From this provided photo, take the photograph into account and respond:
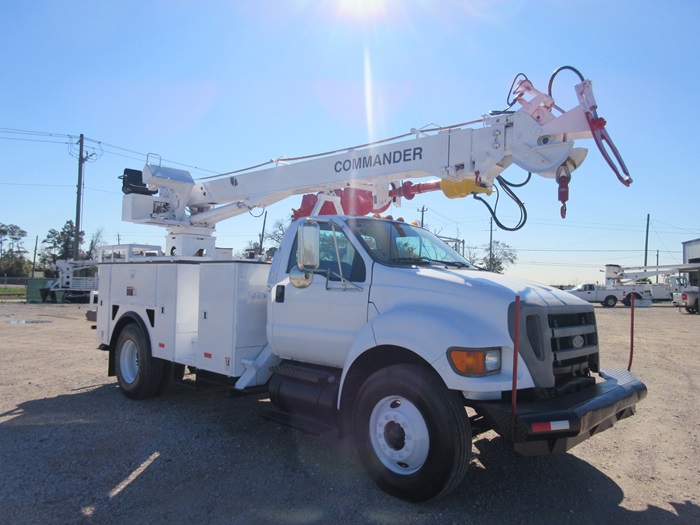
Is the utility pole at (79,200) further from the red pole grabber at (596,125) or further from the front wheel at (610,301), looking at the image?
the front wheel at (610,301)

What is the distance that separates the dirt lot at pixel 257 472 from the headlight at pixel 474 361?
1.11 meters

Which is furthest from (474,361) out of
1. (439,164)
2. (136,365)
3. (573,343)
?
(136,365)

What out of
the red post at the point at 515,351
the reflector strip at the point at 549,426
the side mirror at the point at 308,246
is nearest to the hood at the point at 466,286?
the red post at the point at 515,351

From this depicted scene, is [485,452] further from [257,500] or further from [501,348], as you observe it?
[257,500]

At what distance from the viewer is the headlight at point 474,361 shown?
3.57m

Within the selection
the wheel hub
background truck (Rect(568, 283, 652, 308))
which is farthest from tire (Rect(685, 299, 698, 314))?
the wheel hub

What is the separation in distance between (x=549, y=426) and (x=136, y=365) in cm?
598

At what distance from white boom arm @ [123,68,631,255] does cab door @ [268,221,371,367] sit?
1.29 meters

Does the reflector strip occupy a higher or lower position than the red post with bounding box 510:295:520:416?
lower

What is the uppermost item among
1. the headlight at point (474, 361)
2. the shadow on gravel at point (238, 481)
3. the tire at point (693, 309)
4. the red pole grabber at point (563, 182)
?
the red pole grabber at point (563, 182)

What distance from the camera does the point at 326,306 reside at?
187 inches

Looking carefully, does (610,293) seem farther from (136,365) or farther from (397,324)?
(397,324)

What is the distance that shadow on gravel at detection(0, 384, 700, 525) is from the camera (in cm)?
374

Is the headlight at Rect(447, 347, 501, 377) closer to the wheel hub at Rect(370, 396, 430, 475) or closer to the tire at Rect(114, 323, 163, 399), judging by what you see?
the wheel hub at Rect(370, 396, 430, 475)
